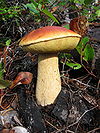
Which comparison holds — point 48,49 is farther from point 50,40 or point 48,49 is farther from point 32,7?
point 32,7

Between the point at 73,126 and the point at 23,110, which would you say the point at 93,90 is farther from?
the point at 23,110

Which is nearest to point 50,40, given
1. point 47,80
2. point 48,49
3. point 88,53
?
point 48,49

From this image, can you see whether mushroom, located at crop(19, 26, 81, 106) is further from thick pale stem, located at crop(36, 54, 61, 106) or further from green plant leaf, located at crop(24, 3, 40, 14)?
green plant leaf, located at crop(24, 3, 40, 14)

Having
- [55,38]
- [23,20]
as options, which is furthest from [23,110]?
[23,20]

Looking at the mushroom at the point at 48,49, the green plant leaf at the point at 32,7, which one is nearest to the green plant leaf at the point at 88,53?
the mushroom at the point at 48,49

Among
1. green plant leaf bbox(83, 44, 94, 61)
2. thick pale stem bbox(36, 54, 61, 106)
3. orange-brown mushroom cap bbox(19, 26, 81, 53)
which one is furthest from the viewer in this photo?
green plant leaf bbox(83, 44, 94, 61)

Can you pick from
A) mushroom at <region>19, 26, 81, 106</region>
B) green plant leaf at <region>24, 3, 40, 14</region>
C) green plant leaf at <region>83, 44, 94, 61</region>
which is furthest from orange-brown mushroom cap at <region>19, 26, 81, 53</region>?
green plant leaf at <region>24, 3, 40, 14</region>
